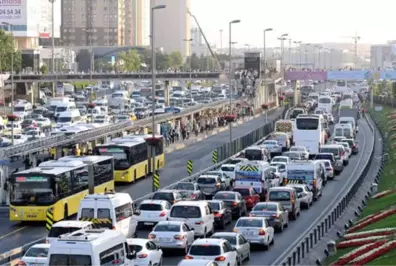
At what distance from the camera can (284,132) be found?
84875 millimetres

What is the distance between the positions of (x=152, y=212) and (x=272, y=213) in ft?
14.4

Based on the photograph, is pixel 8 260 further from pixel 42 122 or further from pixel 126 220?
pixel 42 122

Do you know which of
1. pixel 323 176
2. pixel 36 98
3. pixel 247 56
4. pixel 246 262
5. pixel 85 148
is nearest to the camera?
pixel 246 262

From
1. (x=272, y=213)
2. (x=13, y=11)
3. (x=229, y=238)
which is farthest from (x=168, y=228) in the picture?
(x=13, y=11)

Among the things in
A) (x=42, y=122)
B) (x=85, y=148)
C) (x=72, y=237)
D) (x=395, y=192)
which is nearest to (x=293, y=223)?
(x=395, y=192)

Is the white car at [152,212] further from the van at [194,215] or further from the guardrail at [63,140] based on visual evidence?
the guardrail at [63,140]

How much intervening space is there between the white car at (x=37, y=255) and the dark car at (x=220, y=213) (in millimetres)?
11285

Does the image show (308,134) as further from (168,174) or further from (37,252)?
(37,252)

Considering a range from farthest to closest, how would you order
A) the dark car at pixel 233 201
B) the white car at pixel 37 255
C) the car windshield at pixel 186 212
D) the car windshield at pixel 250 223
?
the dark car at pixel 233 201 < the car windshield at pixel 186 212 < the car windshield at pixel 250 223 < the white car at pixel 37 255

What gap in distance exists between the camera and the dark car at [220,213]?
41750mm

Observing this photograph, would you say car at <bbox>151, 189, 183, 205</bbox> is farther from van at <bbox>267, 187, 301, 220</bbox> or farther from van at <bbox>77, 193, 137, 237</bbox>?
van at <bbox>77, 193, 137, 237</bbox>

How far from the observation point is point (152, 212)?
4106 cm

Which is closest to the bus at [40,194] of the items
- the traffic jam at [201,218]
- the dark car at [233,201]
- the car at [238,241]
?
the traffic jam at [201,218]

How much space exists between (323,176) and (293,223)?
1430cm
